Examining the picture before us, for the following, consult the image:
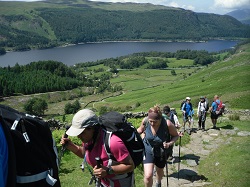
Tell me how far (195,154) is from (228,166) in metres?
2.32

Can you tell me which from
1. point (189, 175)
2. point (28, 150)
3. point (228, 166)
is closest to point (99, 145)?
point (28, 150)

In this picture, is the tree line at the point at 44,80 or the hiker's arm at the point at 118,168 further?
the tree line at the point at 44,80

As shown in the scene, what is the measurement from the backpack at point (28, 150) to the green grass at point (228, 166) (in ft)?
26.3

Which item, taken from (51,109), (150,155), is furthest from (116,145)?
(51,109)

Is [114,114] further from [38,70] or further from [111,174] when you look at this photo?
[38,70]

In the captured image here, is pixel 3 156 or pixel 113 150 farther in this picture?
pixel 113 150

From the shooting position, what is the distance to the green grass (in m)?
9.90

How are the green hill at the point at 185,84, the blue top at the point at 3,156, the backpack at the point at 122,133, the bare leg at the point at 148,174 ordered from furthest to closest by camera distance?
the green hill at the point at 185,84 → the bare leg at the point at 148,174 → the backpack at the point at 122,133 → the blue top at the point at 3,156

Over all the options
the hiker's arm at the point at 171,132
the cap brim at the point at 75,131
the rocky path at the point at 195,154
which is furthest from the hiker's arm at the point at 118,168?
the rocky path at the point at 195,154

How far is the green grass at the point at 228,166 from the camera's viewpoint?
390 inches

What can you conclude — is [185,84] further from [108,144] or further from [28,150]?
[28,150]

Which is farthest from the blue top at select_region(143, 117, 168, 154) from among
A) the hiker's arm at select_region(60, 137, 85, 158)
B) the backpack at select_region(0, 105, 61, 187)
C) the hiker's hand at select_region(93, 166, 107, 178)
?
the backpack at select_region(0, 105, 61, 187)

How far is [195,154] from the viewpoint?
529 inches

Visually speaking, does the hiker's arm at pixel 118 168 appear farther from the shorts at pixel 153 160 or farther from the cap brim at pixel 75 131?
the shorts at pixel 153 160
